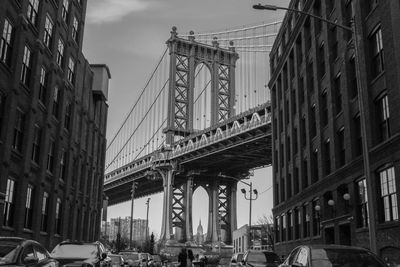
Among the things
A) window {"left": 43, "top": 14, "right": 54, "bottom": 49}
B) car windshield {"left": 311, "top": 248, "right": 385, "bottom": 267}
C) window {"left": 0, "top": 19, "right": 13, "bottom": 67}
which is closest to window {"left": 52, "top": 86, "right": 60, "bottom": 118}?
window {"left": 43, "top": 14, "right": 54, "bottom": 49}

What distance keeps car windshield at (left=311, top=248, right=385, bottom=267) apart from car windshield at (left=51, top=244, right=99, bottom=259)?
27.8ft

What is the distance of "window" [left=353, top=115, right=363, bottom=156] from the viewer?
26922mm

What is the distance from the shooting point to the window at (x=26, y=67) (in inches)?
1018

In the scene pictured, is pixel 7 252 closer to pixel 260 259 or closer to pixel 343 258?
pixel 343 258

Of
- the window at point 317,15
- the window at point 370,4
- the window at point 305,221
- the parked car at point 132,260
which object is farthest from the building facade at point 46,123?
the window at point 370,4

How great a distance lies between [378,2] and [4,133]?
1671 centimetres

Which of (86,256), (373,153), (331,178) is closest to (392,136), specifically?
(373,153)

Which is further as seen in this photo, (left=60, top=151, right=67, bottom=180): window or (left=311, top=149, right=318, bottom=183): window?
(left=311, top=149, right=318, bottom=183): window

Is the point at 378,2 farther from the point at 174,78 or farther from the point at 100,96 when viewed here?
the point at 174,78

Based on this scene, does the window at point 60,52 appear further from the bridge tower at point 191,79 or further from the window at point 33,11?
the bridge tower at point 191,79

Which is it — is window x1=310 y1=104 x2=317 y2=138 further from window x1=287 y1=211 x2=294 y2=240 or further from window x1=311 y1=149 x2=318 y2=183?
window x1=287 y1=211 x2=294 y2=240

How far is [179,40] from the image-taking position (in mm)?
91875

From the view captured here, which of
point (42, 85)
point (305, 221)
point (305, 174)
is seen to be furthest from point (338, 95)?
point (42, 85)

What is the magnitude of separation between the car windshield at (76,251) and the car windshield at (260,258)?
6021mm
